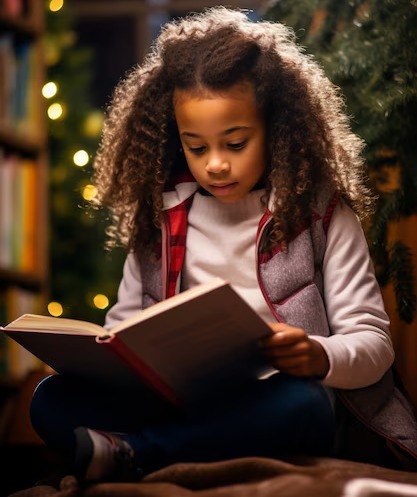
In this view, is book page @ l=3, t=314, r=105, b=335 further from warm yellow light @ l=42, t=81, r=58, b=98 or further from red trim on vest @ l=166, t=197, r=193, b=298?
warm yellow light @ l=42, t=81, r=58, b=98

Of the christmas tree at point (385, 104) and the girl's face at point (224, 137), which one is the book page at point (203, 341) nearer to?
the girl's face at point (224, 137)

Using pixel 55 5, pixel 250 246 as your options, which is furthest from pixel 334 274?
pixel 55 5

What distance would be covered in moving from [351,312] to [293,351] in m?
0.21

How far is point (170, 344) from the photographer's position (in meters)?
1.26

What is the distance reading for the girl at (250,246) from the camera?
1354mm

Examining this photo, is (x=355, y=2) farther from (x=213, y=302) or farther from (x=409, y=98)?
(x=213, y=302)

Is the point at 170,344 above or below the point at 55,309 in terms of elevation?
above

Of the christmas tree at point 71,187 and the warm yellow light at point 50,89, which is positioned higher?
the warm yellow light at point 50,89

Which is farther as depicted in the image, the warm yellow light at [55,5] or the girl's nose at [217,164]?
the warm yellow light at [55,5]

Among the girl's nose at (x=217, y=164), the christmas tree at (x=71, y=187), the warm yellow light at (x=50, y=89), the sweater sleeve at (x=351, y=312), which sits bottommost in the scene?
the christmas tree at (x=71, y=187)

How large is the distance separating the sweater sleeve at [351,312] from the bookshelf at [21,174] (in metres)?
1.13

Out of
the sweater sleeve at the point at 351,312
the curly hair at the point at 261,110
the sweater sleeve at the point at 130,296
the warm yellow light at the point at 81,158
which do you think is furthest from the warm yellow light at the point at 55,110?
the sweater sleeve at the point at 351,312

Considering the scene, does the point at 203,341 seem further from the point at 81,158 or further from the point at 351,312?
the point at 81,158

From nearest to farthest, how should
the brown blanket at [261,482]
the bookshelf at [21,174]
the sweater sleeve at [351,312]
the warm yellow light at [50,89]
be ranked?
the brown blanket at [261,482]
the sweater sleeve at [351,312]
the bookshelf at [21,174]
the warm yellow light at [50,89]
